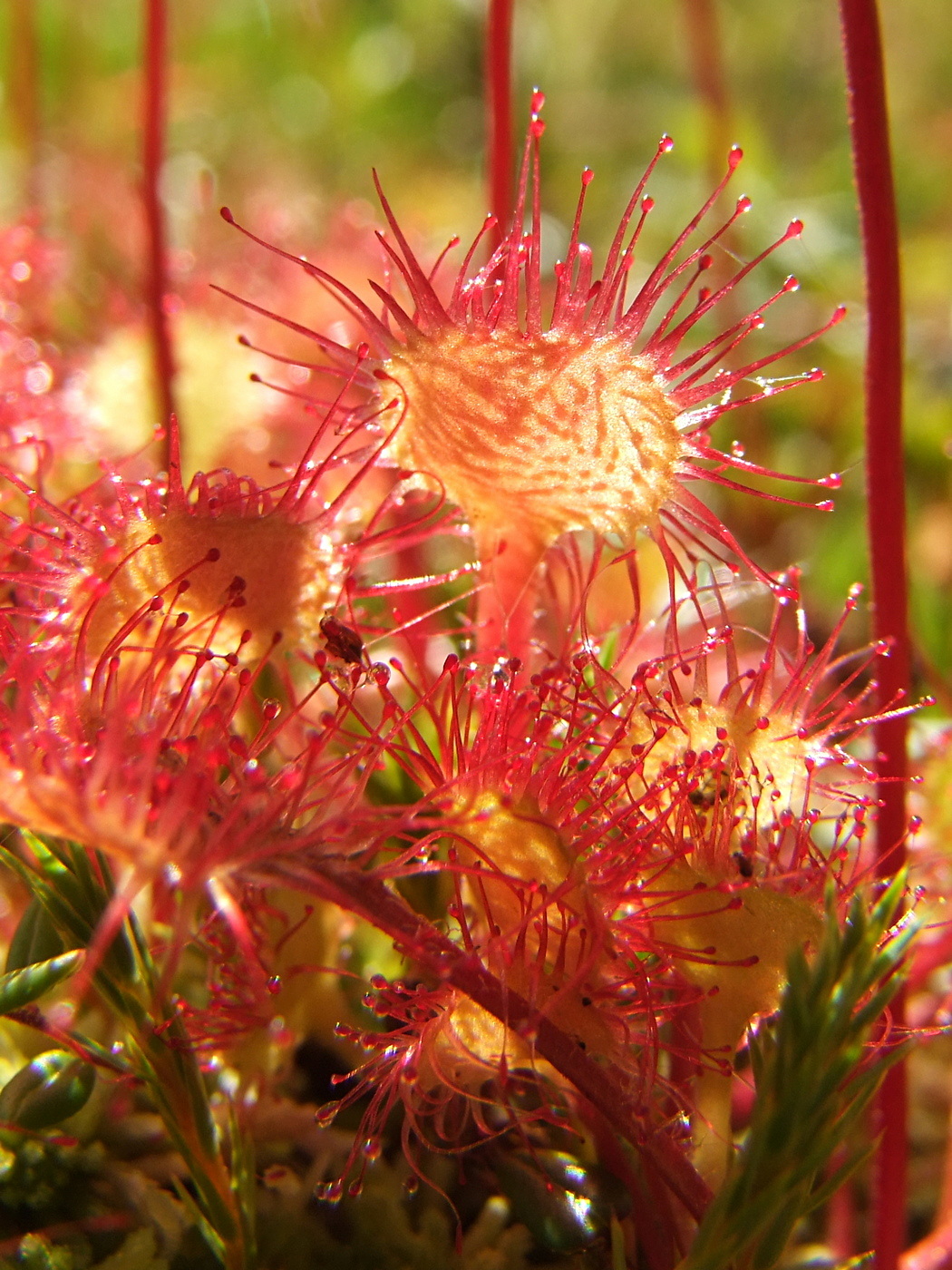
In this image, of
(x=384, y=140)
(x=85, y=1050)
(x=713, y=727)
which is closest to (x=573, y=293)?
(x=713, y=727)

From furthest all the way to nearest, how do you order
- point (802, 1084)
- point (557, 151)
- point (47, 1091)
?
point (557, 151) → point (47, 1091) → point (802, 1084)

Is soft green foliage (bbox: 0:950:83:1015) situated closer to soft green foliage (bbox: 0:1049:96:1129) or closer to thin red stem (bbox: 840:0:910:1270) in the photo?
soft green foliage (bbox: 0:1049:96:1129)

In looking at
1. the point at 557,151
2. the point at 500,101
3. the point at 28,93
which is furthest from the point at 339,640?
the point at 557,151

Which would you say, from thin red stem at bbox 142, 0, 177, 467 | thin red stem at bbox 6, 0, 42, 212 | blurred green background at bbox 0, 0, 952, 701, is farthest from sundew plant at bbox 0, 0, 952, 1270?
thin red stem at bbox 6, 0, 42, 212

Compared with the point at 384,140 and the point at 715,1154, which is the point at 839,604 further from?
the point at 384,140

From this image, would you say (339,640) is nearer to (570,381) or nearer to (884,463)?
(570,381)

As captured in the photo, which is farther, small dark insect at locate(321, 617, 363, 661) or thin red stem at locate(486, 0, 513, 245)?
thin red stem at locate(486, 0, 513, 245)

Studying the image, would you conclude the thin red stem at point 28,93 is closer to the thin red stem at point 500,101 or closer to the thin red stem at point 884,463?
the thin red stem at point 500,101
